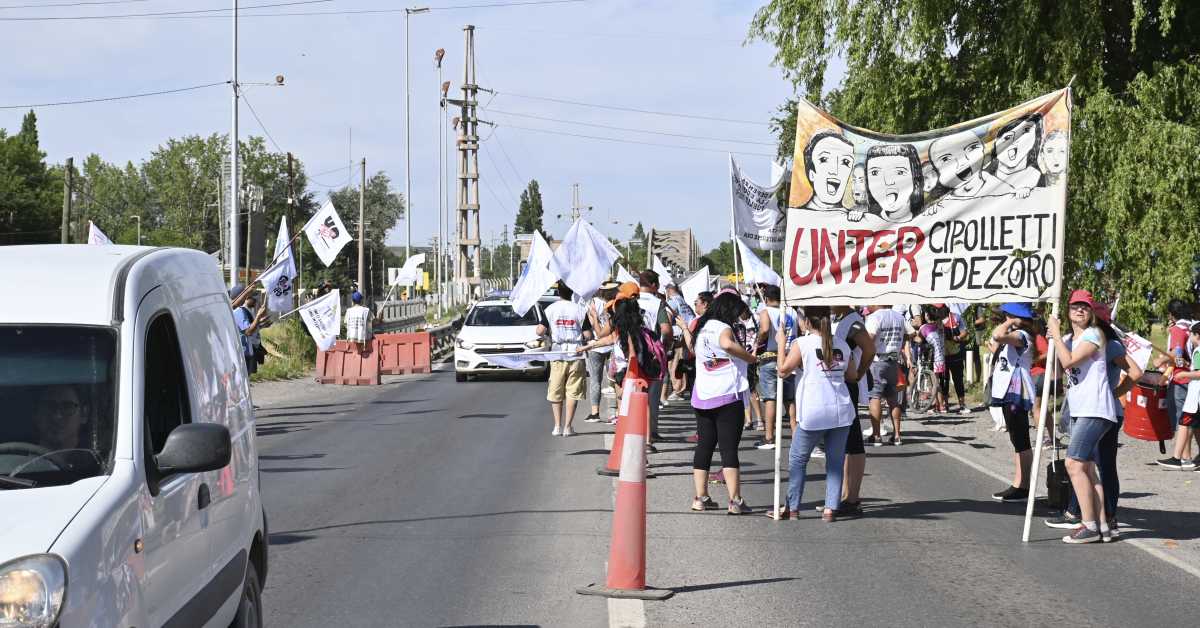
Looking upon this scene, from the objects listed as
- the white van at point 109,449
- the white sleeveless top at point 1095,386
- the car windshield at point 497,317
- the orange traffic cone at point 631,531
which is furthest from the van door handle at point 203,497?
the car windshield at point 497,317

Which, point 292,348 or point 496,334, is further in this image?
point 292,348

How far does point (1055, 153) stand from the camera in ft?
34.3

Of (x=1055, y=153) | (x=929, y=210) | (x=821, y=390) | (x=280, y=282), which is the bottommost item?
(x=821, y=390)

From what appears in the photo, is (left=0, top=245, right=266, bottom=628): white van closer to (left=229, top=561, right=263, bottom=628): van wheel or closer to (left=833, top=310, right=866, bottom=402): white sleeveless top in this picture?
(left=229, top=561, right=263, bottom=628): van wheel

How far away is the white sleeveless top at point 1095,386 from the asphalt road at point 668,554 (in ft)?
3.05

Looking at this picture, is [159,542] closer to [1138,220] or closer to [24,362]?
[24,362]

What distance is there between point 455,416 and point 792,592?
1228cm

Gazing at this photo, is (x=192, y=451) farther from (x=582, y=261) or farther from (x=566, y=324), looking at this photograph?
(x=582, y=261)

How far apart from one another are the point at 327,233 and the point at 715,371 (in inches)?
633

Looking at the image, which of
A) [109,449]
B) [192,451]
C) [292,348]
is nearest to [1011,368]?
[192,451]

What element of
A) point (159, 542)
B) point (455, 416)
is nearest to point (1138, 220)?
point (455, 416)

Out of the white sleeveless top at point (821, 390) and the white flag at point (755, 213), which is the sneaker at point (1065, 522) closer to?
the white sleeveless top at point (821, 390)

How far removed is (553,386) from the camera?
16.6m

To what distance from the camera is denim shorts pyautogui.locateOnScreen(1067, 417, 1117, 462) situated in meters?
9.49
